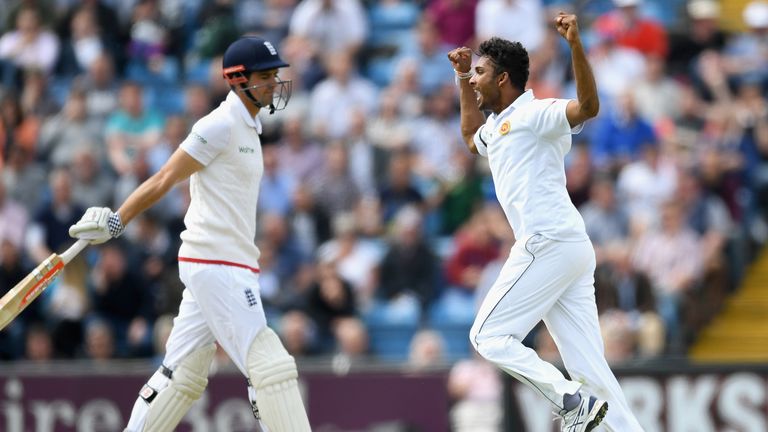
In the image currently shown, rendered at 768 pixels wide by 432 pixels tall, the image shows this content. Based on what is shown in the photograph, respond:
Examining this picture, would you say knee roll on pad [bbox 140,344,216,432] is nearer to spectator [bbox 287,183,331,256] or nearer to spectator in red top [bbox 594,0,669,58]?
spectator [bbox 287,183,331,256]

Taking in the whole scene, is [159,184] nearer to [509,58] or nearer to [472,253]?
[509,58]

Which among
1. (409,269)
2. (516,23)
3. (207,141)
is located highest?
(207,141)

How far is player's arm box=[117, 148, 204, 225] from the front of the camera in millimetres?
8195

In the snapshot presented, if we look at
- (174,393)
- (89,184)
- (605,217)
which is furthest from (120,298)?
(174,393)

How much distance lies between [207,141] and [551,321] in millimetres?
2202

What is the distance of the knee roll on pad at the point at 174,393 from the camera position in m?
8.61

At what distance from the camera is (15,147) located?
16703 mm

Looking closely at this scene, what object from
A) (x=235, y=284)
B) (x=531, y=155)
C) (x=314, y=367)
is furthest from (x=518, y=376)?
(x=314, y=367)

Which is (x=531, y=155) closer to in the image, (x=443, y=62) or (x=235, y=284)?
(x=235, y=284)

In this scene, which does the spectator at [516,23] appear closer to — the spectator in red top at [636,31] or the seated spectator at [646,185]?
the spectator in red top at [636,31]

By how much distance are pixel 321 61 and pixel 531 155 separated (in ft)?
28.6

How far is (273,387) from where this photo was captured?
8297mm

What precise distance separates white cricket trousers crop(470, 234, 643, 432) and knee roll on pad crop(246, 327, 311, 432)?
44.7 inches

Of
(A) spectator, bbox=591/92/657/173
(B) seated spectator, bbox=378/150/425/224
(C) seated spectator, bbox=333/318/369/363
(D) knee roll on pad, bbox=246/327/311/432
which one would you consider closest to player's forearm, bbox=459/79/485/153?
(D) knee roll on pad, bbox=246/327/311/432
